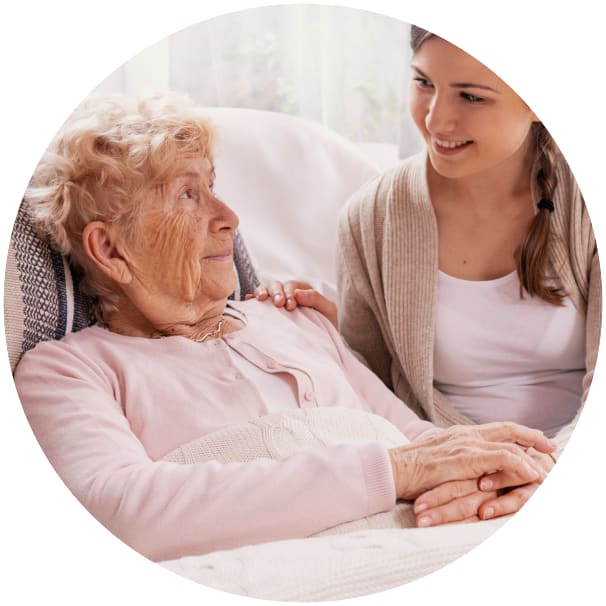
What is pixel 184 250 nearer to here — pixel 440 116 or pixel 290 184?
pixel 290 184

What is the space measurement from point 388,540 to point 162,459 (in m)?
0.36

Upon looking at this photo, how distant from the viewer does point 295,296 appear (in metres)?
1.59

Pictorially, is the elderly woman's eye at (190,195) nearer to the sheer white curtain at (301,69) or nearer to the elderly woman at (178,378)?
the elderly woman at (178,378)

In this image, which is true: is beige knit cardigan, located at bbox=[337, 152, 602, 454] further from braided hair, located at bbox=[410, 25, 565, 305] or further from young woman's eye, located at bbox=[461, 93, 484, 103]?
young woman's eye, located at bbox=[461, 93, 484, 103]

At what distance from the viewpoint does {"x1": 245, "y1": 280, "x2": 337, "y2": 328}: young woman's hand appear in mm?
1584

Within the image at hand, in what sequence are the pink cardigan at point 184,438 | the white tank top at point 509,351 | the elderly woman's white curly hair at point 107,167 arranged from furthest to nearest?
the white tank top at point 509,351, the elderly woman's white curly hair at point 107,167, the pink cardigan at point 184,438

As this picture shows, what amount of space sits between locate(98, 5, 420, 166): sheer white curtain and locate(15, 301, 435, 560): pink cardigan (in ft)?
1.38

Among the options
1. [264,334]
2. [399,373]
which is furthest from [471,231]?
[264,334]

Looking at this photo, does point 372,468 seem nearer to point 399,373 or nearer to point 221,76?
point 399,373

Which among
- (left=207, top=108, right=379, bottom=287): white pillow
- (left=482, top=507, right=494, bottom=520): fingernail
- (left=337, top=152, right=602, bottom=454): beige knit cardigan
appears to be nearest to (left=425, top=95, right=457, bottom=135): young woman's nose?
(left=337, top=152, right=602, bottom=454): beige knit cardigan

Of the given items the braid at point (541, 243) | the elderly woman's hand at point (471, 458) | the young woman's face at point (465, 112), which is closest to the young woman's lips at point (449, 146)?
the young woman's face at point (465, 112)

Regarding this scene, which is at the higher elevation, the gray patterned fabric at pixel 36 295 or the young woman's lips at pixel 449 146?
the young woman's lips at pixel 449 146

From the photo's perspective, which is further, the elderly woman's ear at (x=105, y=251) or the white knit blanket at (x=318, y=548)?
the elderly woman's ear at (x=105, y=251)

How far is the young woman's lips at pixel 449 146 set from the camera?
4.88 feet
